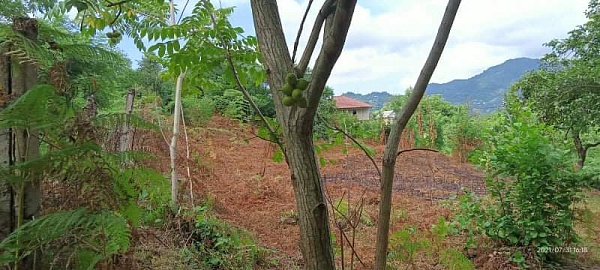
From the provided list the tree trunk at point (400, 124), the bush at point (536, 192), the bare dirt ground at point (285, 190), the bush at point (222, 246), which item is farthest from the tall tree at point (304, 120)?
the bush at point (536, 192)

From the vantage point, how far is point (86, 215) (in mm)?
930

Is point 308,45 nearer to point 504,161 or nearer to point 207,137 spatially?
point 504,161

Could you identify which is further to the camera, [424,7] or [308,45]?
[424,7]

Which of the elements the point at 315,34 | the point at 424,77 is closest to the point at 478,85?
the point at 424,77

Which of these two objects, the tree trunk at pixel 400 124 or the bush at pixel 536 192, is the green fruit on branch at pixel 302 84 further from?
the bush at pixel 536 192

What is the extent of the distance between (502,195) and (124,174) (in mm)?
3356

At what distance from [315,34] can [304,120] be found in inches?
8.4

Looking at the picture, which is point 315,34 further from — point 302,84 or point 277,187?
point 277,187

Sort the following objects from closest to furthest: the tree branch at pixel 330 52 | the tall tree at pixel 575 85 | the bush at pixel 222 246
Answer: the tree branch at pixel 330 52, the bush at pixel 222 246, the tall tree at pixel 575 85

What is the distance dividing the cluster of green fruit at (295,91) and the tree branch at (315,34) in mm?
91

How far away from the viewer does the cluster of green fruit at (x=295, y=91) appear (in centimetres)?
75

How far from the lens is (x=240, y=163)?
7062 mm

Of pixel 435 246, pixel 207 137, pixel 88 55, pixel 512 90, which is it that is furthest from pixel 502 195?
pixel 512 90

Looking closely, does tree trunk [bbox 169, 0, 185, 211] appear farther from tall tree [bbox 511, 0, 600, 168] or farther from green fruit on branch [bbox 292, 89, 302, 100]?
tall tree [bbox 511, 0, 600, 168]
